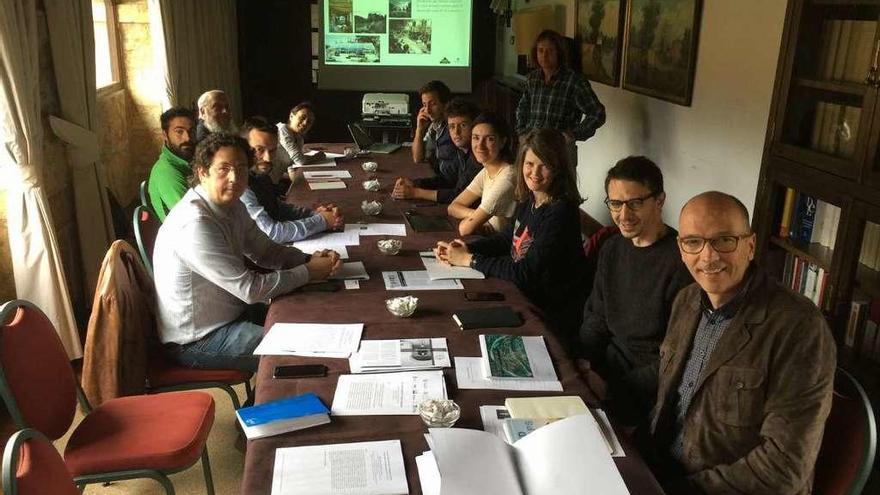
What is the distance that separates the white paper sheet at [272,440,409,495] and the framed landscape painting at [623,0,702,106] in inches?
134

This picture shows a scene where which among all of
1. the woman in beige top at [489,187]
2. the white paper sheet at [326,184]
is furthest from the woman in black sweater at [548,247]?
the white paper sheet at [326,184]

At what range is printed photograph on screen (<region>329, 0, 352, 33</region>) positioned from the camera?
7316mm

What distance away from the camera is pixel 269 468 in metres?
1.40

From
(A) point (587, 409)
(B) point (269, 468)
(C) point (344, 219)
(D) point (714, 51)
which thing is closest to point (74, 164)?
(C) point (344, 219)

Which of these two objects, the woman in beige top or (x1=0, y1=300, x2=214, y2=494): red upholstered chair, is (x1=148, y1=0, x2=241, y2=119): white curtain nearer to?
the woman in beige top

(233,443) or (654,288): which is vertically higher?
(654,288)

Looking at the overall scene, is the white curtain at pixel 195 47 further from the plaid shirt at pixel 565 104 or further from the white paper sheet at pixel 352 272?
the white paper sheet at pixel 352 272

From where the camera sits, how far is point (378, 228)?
3160mm

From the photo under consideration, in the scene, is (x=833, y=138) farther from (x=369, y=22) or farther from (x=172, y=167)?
(x=369, y=22)

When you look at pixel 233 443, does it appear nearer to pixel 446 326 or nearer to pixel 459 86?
pixel 446 326

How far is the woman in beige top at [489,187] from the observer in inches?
127

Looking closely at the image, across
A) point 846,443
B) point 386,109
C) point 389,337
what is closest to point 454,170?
point 389,337

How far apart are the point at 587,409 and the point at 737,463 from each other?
1.11ft

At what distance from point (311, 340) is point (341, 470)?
0.64m
